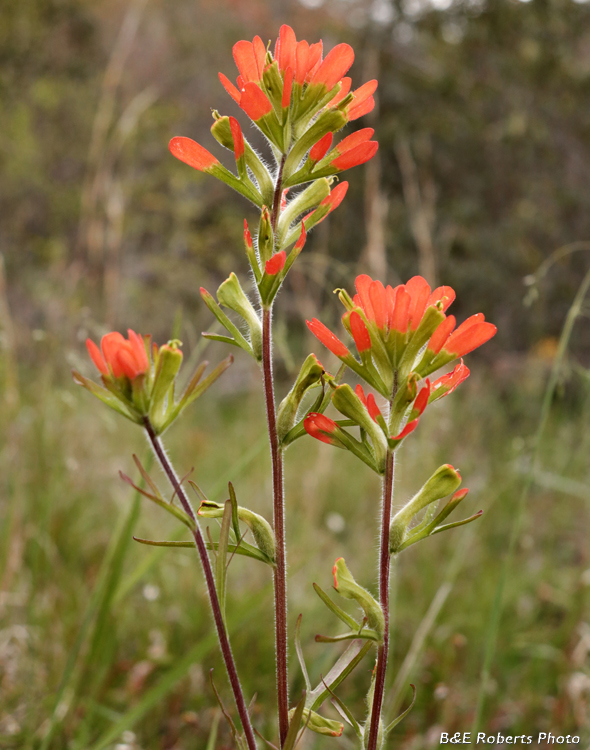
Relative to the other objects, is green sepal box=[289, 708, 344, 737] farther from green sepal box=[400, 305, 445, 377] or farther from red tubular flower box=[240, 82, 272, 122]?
red tubular flower box=[240, 82, 272, 122]

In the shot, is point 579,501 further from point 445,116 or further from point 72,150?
point 72,150

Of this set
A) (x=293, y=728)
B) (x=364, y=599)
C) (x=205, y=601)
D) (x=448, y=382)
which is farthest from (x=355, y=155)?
(x=205, y=601)

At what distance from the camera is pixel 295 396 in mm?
664

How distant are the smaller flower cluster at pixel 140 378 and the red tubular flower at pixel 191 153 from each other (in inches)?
8.4

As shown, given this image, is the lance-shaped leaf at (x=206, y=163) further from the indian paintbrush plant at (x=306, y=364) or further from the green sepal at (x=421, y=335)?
the green sepal at (x=421, y=335)

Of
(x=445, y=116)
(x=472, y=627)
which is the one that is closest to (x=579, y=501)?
(x=472, y=627)

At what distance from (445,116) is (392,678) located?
772cm

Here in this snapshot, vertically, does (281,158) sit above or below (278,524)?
above

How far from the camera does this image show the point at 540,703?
1794 millimetres

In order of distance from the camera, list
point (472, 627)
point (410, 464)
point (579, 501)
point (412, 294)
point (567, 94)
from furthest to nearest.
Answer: point (567, 94) < point (579, 501) < point (410, 464) < point (472, 627) < point (412, 294)

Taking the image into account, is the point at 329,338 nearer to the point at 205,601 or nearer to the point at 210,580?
the point at 210,580

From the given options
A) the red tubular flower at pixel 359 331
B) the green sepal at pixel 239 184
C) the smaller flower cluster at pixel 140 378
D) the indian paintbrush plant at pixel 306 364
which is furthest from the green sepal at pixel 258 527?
the green sepal at pixel 239 184

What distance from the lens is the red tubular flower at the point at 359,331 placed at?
0.62 m

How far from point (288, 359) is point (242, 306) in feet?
1.73
